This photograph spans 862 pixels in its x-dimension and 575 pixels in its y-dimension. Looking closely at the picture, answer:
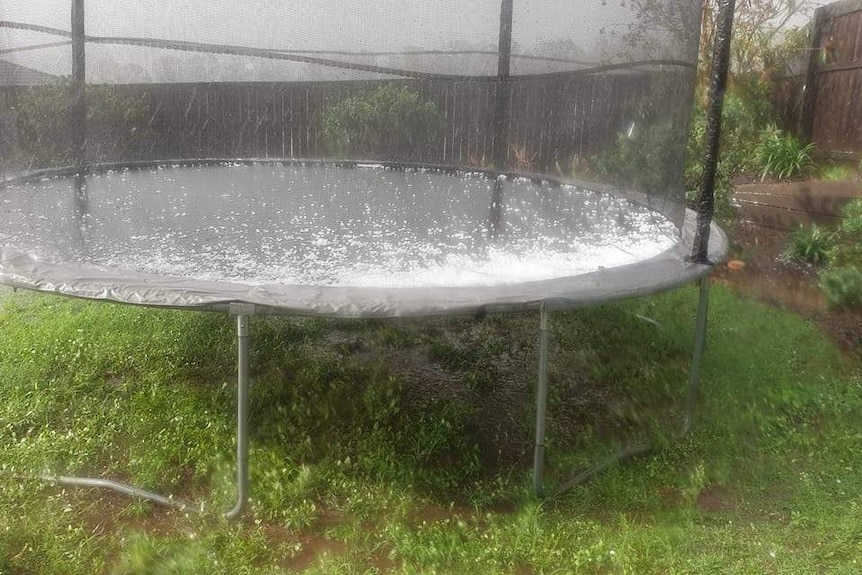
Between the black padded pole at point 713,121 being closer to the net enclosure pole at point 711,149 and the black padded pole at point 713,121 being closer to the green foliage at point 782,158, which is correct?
the net enclosure pole at point 711,149

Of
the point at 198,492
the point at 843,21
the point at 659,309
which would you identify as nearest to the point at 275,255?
the point at 198,492

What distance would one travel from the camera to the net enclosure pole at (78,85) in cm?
233

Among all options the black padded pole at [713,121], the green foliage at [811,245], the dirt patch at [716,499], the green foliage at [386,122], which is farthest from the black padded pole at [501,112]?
the green foliage at [811,245]

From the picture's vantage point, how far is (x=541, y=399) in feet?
4.84

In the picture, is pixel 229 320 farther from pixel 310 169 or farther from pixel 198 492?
pixel 198 492

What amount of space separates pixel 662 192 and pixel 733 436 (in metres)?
0.68

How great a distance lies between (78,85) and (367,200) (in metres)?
0.99

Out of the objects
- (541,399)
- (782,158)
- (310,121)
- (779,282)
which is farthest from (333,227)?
(782,158)

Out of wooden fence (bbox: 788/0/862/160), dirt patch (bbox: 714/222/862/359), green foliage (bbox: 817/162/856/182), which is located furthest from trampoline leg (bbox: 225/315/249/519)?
wooden fence (bbox: 788/0/862/160)

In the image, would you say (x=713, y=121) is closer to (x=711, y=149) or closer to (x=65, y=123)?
(x=711, y=149)

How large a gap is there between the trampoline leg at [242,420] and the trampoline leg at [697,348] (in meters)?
1.04

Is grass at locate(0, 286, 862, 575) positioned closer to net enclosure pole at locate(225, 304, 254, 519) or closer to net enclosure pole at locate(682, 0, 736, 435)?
net enclosure pole at locate(225, 304, 254, 519)

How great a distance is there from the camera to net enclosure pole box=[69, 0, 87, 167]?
233 cm

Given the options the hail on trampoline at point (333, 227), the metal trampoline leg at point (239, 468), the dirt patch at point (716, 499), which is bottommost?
the dirt patch at point (716, 499)
